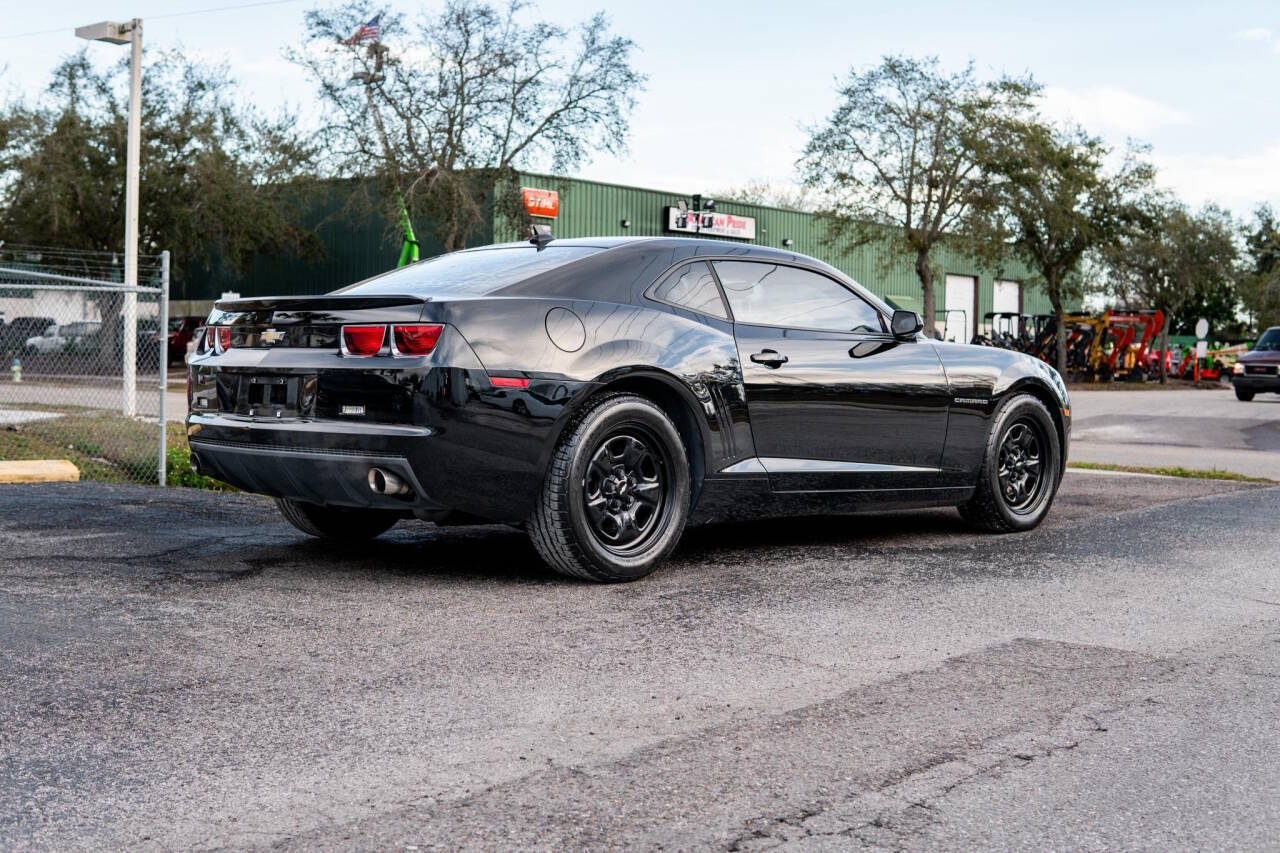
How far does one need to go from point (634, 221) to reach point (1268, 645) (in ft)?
130

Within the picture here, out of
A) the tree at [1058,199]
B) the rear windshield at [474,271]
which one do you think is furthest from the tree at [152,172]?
the rear windshield at [474,271]

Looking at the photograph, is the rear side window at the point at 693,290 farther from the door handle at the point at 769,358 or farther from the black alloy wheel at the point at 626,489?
the black alloy wheel at the point at 626,489

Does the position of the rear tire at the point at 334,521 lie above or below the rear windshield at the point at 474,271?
below

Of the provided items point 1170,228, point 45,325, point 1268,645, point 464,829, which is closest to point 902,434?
point 1268,645

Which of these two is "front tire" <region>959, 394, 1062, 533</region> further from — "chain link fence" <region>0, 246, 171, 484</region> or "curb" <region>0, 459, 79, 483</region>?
"curb" <region>0, 459, 79, 483</region>

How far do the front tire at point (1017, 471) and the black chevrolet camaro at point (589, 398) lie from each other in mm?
228

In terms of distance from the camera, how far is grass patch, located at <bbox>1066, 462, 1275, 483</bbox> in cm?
1160

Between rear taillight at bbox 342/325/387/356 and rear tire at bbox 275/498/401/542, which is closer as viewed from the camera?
rear taillight at bbox 342/325/387/356

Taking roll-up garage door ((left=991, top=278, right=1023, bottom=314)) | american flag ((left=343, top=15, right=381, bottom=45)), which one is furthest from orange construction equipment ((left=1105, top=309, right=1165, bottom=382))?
american flag ((left=343, top=15, right=381, bottom=45))

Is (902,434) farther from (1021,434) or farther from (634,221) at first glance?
(634,221)

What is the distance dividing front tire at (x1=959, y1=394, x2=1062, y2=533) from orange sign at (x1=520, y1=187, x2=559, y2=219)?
3077cm

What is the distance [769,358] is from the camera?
245 inches

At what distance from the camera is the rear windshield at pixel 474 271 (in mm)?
5727

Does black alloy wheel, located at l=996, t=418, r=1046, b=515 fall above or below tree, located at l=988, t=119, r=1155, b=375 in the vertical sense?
below
